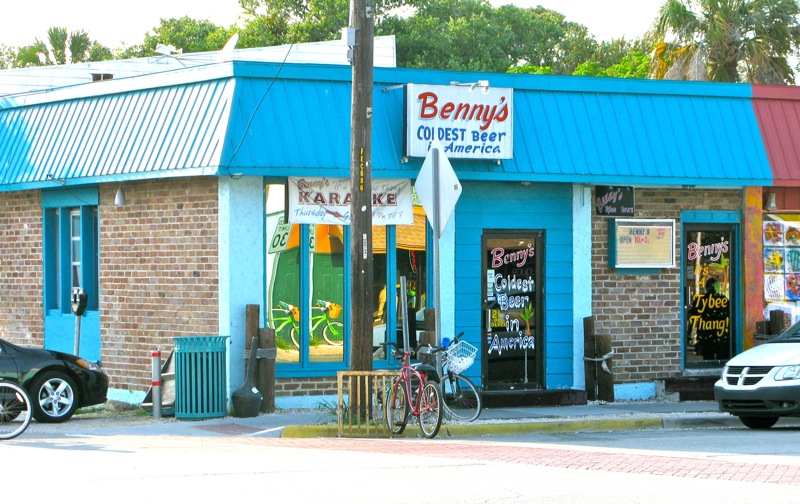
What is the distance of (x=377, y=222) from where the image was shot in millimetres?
17594

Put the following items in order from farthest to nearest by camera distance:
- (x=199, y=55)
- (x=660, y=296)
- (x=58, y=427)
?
(x=199, y=55) < (x=660, y=296) < (x=58, y=427)

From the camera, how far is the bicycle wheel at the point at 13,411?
45.8ft

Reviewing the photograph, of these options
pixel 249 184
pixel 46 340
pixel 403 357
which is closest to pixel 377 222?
pixel 249 184

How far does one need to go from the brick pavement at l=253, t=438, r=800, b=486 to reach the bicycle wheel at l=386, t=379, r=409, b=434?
12.7 inches

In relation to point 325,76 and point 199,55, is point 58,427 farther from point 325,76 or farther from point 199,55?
point 199,55

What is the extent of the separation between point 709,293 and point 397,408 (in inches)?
283

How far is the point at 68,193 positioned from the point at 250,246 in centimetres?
419

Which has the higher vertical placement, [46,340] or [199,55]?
[199,55]

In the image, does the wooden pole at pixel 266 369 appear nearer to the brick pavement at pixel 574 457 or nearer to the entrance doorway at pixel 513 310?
the brick pavement at pixel 574 457

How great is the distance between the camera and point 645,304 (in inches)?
758

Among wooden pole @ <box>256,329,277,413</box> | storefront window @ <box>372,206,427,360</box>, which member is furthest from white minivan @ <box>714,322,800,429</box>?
wooden pole @ <box>256,329,277,413</box>

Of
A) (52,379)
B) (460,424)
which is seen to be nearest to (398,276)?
(460,424)

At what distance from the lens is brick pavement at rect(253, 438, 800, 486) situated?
1106 cm

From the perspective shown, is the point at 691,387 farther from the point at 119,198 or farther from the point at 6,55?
the point at 6,55
